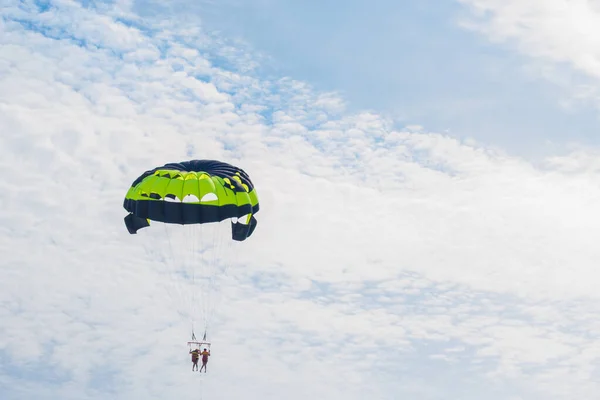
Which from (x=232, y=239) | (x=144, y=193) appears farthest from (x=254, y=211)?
(x=144, y=193)

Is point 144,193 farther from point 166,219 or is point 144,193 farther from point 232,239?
point 232,239

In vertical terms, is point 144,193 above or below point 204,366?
above

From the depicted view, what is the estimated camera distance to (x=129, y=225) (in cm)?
6856

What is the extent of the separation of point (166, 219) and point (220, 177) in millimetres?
3494

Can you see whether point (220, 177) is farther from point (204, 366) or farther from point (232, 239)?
point (204, 366)

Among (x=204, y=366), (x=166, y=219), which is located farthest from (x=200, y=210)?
(x=204, y=366)

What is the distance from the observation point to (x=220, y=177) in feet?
217

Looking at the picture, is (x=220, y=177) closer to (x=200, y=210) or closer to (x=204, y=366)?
(x=200, y=210)

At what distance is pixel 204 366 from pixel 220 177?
10191 millimetres

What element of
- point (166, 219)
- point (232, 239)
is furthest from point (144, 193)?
point (232, 239)

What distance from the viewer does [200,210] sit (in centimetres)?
6550

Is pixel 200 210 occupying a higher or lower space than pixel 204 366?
higher

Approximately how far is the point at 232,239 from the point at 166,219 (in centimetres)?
449

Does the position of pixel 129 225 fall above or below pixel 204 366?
above
